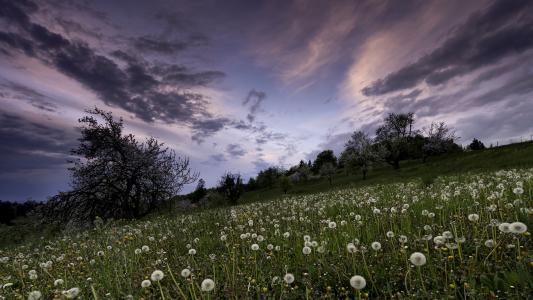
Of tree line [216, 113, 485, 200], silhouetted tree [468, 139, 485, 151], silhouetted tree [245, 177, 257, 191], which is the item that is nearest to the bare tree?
tree line [216, 113, 485, 200]

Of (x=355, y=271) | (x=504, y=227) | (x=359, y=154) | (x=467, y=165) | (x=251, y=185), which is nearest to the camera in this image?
(x=504, y=227)

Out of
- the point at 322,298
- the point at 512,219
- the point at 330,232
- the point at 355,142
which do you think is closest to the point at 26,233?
the point at 330,232

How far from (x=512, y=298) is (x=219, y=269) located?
3834 millimetres

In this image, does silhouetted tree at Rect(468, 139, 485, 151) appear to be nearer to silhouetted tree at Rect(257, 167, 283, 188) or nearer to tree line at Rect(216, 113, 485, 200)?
tree line at Rect(216, 113, 485, 200)

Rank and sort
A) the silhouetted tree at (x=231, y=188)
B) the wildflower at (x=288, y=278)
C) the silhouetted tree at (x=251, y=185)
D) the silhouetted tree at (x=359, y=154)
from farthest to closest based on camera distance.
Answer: the silhouetted tree at (x=251, y=185)
the silhouetted tree at (x=359, y=154)
the silhouetted tree at (x=231, y=188)
the wildflower at (x=288, y=278)

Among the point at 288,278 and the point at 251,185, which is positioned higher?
the point at 251,185

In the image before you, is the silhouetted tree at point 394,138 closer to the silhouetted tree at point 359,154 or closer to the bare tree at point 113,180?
the silhouetted tree at point 359,154

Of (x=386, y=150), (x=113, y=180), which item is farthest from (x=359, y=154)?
(x=113, y=180)

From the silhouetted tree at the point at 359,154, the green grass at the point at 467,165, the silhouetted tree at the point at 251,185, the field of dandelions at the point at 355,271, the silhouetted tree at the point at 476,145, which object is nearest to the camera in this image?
the field of dandelions at the point at 355,271

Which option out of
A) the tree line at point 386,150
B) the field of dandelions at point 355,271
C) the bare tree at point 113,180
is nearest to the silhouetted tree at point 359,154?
the tree line at point 386,150

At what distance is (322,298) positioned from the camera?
3.35m

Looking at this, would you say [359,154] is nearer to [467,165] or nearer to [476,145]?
[467,165]

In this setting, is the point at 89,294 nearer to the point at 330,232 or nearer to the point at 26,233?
the point at 330,232

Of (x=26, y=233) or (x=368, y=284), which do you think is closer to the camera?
(x=368, y=284)
